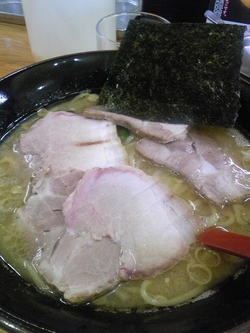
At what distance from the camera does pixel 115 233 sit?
3.44ft

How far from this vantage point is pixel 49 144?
1.39 meters

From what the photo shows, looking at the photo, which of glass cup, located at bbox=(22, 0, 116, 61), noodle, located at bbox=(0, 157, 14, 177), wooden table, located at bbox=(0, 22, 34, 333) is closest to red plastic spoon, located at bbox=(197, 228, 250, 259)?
noodle, located at bbox=(0, 157, 14, 177)

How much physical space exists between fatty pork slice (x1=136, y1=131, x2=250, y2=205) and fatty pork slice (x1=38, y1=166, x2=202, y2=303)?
159 mm

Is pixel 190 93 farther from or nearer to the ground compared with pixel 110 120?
farther from the ground

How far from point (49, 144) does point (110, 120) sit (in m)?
0.31

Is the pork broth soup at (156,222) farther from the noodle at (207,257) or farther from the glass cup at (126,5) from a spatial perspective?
the glass cup at (126,5)

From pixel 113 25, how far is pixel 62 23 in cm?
33

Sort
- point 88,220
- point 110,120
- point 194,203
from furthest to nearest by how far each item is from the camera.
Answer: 1. point 110,120
2. point 194,203
3. point 88,220

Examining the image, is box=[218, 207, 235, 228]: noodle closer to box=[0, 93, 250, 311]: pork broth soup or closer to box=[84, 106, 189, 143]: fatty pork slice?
box=[0, 93, 250, 311]: pork broth soup

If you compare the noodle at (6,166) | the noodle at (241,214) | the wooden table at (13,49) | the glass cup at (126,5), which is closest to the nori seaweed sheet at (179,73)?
the noodle at (241,214)

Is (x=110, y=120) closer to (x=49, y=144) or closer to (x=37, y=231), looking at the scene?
(x=49, y=144)

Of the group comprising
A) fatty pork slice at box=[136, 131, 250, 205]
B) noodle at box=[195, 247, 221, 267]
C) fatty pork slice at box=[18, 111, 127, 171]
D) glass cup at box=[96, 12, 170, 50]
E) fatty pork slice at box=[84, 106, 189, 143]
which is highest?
glass cup at box=[96, 12, 170, 50]

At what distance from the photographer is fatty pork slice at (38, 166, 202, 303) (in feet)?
3.23

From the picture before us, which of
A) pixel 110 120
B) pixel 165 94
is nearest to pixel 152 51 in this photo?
pixel 165 94
